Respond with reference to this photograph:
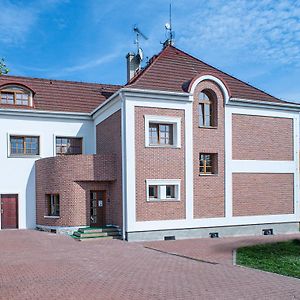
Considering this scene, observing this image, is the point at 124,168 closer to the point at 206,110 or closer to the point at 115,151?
the point at 115,151

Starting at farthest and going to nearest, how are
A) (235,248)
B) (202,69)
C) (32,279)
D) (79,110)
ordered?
(79,110)
(202,69)
(235,248)
(32,279)

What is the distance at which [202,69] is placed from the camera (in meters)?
22.2

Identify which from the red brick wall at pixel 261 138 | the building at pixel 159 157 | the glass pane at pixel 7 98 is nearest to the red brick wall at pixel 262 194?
the building at pixel 159 157

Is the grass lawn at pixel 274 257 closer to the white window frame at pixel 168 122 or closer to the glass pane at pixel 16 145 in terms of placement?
the white window frame at pixel 168 122

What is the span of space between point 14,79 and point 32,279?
Result: 1711 centimetres

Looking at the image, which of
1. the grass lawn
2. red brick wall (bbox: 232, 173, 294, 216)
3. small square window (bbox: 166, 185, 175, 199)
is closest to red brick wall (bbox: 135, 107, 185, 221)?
small square window (bbox: 166, 185, 175, 199)

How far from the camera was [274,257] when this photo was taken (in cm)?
1396

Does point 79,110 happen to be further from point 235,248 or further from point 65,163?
point 235,248

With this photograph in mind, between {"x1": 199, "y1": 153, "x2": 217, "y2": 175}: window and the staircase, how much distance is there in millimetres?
5334

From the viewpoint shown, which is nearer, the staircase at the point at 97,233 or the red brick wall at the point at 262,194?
the staircase at the point at 97,233

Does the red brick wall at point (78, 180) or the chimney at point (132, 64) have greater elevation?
the chimney at point (132, 64)

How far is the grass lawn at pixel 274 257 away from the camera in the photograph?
11.9m

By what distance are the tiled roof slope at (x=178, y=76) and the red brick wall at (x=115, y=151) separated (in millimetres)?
2223

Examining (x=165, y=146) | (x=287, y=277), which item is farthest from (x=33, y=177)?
(x=287, y=277)
